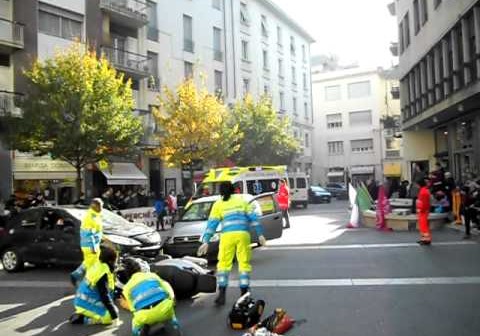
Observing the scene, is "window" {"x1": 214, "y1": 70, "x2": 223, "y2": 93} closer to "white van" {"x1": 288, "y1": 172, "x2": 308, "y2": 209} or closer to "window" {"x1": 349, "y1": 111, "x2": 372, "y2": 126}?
"white van" {"x1": 288, "y1": 172, "x2": 308, "y2": 209}

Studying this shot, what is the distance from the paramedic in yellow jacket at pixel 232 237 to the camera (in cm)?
765

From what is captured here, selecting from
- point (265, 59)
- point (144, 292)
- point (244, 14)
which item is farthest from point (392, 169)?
point (144, 292)

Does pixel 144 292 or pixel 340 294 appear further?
pixel 340 294

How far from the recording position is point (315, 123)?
65.0 m

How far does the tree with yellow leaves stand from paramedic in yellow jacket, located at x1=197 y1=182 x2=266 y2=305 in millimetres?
20495

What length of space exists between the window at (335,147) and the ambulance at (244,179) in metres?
38.1

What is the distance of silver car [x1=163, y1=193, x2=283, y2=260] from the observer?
39.8 feet

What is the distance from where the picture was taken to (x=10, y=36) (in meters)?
23.8

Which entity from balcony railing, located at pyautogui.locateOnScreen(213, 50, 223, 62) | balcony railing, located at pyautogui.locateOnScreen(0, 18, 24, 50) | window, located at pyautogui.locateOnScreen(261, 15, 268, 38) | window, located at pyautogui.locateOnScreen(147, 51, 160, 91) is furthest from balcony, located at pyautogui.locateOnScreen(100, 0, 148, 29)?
window, located at pyautogui.locateOnScreen(261, 15, 268, 38)

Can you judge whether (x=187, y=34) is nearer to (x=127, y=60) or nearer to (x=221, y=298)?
(x=127, y=60)

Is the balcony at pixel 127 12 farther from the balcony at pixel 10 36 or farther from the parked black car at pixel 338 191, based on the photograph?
the parked black car at pixel 338 191

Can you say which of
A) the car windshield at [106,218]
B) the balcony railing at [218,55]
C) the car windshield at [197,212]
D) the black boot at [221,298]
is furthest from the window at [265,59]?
the black boot at [221,298]

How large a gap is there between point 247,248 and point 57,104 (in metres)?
15.2

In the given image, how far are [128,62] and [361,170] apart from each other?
122ft
